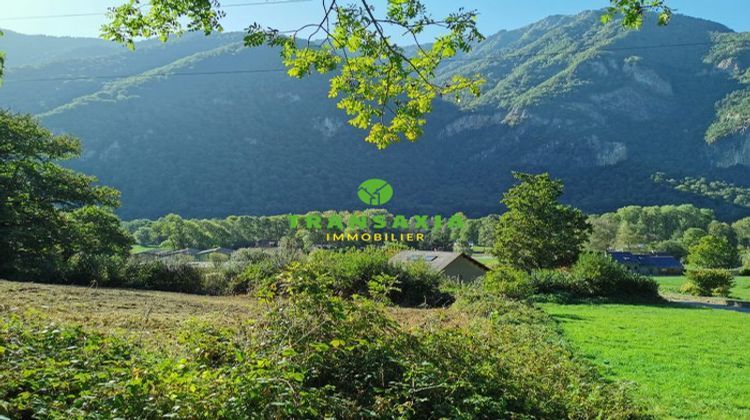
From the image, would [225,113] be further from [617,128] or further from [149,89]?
[617,128]

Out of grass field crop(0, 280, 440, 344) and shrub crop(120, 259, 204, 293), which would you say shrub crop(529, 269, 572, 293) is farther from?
shrub crop(120, 259, 204, 293)

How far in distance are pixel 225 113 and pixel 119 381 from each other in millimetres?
137488

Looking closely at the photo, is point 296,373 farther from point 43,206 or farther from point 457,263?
point 457,263

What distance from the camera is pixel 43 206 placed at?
1745cm

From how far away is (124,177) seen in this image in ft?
340

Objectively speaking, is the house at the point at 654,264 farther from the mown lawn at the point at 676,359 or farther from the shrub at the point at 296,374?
the shrub at the point at 296,374

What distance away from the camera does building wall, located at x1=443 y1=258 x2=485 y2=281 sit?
27266 mm

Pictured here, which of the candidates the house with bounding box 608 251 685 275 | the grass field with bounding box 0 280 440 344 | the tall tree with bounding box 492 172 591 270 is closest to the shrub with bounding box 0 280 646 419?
the grass field with bounding box 0 280 440 344

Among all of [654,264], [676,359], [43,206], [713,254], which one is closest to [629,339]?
[676,359]

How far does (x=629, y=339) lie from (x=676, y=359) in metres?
A: 2.03

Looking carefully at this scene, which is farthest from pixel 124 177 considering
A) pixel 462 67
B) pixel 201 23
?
pixel 201 23

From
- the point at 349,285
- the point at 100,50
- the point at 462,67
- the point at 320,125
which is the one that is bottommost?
the point at 349,285

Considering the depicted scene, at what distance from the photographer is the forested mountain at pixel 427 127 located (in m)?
110

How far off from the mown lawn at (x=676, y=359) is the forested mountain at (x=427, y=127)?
94827 millimetres
